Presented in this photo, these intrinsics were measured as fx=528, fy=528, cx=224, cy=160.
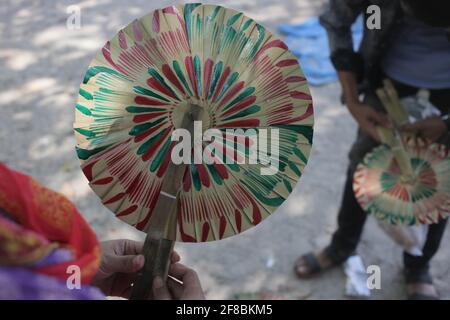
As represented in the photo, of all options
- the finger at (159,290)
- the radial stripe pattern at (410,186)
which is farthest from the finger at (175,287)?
the radial stripe pattern at (410,186)

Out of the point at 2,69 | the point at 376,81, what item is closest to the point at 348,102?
the point at 376,81

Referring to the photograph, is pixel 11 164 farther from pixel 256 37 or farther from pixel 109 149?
pixel 256 37

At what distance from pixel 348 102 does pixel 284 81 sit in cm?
75

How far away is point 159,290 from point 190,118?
1.05ft

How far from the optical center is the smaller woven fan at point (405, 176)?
1.55 metres

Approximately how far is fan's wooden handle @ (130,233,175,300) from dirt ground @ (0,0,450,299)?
1.01 meters

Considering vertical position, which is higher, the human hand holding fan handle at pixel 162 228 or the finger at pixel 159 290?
the human hand holding fan handle at pixel 162 228

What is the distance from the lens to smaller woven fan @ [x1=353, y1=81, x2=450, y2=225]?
1.55 meters

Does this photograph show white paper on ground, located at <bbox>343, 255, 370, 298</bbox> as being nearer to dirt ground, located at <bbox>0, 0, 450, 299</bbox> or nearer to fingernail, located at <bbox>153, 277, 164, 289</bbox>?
dirt ground, located at <bbox>0, 0, 450, 299</bbox>

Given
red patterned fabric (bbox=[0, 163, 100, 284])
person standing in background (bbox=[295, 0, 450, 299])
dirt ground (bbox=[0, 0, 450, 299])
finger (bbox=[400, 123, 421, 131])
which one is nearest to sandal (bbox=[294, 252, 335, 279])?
dirt ground (bbox=[0, 0, 450, 299])

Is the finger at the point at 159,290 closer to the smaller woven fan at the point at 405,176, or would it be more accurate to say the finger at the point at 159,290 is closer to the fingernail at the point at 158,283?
the fingernail at the point at 158,283

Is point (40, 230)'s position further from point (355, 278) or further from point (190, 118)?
point (355, 278)

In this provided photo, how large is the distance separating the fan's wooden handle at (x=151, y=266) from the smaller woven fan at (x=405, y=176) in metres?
0.85

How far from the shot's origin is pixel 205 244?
2.13m
